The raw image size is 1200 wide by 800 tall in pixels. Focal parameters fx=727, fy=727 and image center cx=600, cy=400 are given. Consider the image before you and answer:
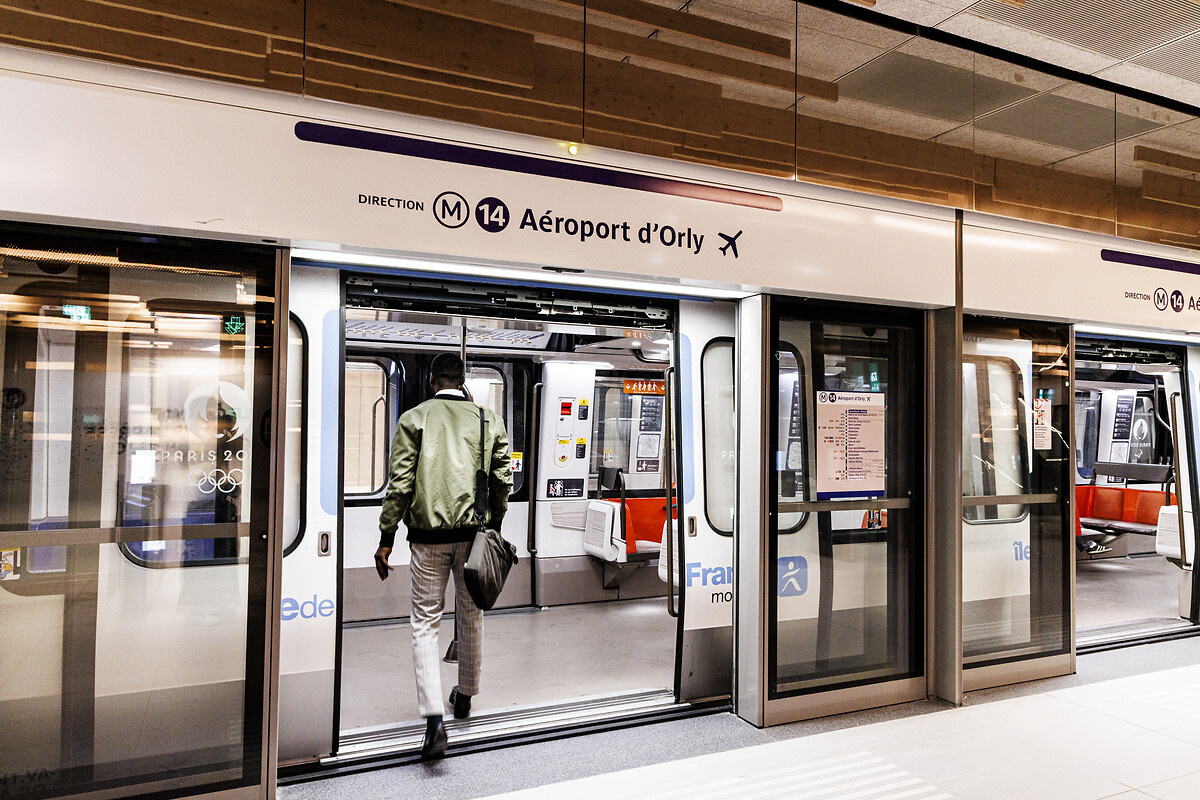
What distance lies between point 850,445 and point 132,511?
3.45m

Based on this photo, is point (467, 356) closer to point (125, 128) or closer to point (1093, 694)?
point (125, 128)

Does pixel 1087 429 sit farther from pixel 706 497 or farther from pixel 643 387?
pixel 706 497

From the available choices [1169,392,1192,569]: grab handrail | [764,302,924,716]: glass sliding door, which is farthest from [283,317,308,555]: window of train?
[1169,392,1192,569]: grab handrail

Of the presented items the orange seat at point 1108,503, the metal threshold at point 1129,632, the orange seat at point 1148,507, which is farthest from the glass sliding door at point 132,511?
the orange seat at point 1108,503

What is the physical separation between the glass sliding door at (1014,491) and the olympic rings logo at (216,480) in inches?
154

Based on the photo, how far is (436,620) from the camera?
11.8 feet

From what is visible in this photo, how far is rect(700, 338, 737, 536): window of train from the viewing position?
162 inches

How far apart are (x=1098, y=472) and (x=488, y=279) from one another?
9.56m

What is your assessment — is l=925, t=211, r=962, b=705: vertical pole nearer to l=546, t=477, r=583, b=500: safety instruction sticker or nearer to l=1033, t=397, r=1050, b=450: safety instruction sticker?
l=1033, t=397, r=1050, b=450: safety instruction sticker

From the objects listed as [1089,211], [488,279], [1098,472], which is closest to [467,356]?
[488,279]

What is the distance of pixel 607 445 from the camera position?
7.31m

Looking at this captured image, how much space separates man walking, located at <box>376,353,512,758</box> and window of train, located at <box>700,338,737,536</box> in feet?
3.80

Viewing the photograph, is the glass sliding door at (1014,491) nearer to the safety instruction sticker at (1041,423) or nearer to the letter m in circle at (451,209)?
the safety instruction sticker at (1041,423)

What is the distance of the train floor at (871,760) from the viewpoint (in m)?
3.04
